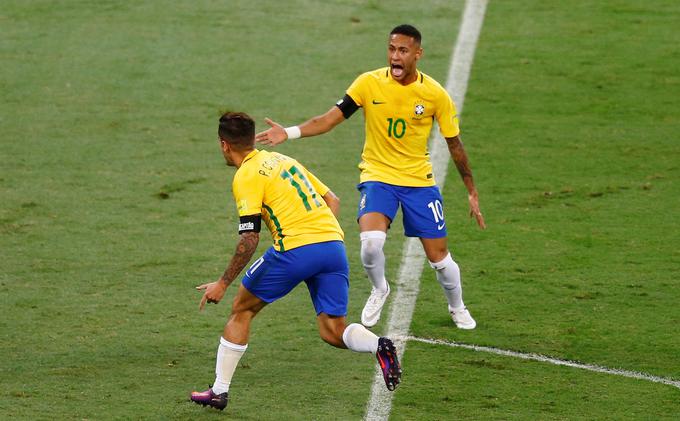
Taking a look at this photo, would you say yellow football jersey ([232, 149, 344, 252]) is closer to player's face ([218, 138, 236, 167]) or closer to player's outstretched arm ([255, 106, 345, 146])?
player's face ([218, 138, 236, 167])

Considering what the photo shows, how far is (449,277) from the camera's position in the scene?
9336 mm

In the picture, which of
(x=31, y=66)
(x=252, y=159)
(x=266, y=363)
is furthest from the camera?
(x=31, y=66)

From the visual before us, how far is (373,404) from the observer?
8102 mm

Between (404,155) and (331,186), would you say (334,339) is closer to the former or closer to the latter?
(404,155)

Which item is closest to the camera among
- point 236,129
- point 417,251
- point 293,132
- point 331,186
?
point 236,129

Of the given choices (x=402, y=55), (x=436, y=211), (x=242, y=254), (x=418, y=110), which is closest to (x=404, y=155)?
(x=418, y=110)

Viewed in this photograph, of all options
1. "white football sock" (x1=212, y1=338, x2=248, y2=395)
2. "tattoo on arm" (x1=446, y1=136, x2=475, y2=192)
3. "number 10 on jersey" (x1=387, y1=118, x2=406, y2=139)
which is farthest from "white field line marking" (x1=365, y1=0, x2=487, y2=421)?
"number 10 on jersey" (x1=387, y1=118, x2=406, y2=139)

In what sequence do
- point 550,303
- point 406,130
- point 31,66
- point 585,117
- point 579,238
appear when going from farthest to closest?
point 31,66
point 585,117
point 579,238
point 550,303
point 406,130

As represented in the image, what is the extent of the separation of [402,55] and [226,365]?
8.61ft

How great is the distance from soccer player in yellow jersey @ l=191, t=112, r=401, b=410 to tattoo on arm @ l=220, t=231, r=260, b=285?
0.15 meters

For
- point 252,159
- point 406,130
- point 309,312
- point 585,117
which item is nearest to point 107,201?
point 309,312

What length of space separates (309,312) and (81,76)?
644 cm

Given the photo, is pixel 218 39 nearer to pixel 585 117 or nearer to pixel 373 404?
pixel 585 117

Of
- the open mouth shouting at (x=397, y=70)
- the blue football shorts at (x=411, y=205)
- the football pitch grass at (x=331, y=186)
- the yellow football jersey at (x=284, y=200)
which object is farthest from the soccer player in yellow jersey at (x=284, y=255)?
the open mouth shouting at (x=397, y=70)
